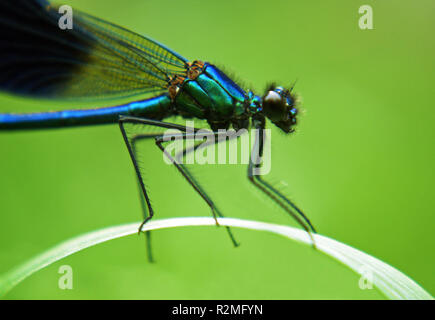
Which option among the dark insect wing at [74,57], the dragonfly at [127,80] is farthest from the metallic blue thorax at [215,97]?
the dark insect wing at [74,57]

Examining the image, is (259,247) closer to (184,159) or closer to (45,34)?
(184,159)

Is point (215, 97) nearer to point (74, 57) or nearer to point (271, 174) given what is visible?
point (271, 174)

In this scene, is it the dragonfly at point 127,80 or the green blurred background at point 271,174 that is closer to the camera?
the green blurred background at point 271,174

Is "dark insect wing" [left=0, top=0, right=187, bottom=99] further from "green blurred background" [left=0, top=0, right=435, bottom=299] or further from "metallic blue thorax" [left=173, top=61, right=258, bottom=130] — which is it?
"green blurred background" [left=0, top=0, right=435, bottom=299]

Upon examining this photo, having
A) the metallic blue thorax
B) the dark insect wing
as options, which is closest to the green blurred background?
the metallic blue thorax

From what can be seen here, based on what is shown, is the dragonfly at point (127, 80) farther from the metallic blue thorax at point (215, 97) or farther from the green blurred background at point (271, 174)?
the green blurred background at point (271, 174)

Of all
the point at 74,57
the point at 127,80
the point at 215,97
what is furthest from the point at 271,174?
the point at 74,57
